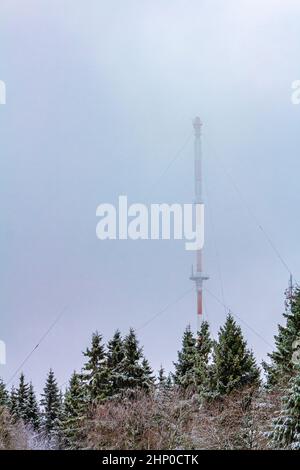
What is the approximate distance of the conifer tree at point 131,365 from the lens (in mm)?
17797

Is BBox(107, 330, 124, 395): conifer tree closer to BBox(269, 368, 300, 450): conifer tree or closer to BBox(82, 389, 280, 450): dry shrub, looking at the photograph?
BBox(82, 389, 280, 450): dry shrub

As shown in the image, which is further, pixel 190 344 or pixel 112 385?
pixel 190 344

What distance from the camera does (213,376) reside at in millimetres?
16422

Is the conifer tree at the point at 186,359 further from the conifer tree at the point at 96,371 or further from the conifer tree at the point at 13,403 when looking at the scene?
the conifer tree at the point at 13,403

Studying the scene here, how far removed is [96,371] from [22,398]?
3.92 metres

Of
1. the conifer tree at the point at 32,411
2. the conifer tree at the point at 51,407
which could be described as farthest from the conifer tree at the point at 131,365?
the conifer tree at the point at 32,411

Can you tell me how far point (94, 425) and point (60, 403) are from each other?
801 cm

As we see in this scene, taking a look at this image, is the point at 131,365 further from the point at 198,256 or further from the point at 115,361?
the point at 198,256

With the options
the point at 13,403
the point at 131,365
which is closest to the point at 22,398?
the point at 13,403

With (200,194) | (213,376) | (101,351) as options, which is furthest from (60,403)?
(200,194)

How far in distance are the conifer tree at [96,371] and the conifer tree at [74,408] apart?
272mm
